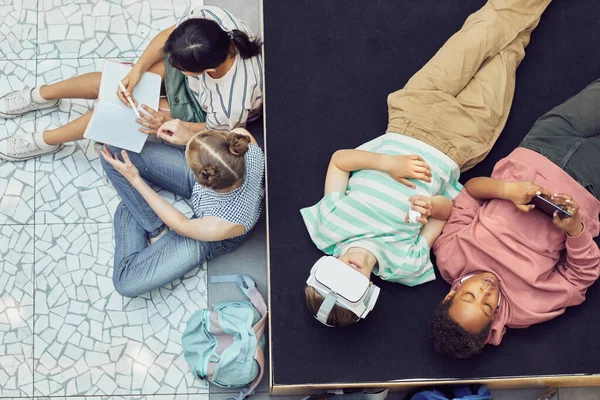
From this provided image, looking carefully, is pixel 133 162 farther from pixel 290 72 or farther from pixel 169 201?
pixel 290 72

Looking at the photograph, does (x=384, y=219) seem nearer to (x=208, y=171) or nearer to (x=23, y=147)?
(x=208, y=171)

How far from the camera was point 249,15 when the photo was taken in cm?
314

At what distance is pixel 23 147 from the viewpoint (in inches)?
A: 114

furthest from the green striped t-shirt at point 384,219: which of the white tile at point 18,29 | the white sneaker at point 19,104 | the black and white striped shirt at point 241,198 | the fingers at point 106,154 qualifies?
the white tile at point 18,29

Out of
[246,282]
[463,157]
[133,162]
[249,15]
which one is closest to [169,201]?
[133,162]

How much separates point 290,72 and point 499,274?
1.16 m

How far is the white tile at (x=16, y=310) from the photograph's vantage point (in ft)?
9.21

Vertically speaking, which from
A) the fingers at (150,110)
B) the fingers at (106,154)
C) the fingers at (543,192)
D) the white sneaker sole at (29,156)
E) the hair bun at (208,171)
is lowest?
the white sneaker sole at (29,156)

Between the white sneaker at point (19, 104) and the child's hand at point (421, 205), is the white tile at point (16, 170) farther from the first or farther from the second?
the child's hand at point (421, 205)

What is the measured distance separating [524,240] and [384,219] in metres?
0.52

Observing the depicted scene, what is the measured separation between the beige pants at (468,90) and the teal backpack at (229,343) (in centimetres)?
94

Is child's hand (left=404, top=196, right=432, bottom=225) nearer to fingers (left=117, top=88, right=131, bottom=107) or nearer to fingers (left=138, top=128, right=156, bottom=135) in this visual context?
fingers (left=138, top=128, right=156, bottom=135)

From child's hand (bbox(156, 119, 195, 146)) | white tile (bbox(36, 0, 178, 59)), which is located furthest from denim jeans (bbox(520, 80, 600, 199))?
white tile (bbox(36, 0, 178, 59))

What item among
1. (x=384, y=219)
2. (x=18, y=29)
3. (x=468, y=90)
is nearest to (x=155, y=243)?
(x=384, y=219)
